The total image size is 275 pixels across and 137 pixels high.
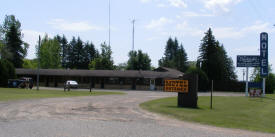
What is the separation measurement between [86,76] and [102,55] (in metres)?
29.5

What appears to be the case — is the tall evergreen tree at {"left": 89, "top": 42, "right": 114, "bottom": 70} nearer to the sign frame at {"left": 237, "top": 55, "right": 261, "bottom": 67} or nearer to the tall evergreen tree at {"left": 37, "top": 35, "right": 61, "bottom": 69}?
the tall evergreen tree at {"left": 37, "top": 35, "right": 61, "bottom": 69}

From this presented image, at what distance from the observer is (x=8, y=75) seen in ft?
181

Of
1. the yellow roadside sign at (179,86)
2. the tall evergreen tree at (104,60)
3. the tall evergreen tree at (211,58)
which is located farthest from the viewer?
the tall evergreen tree at (104,60)

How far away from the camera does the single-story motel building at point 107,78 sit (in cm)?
5800

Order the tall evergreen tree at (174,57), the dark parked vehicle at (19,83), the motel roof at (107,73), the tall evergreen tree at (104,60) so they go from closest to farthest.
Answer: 1. the dark parked vehicle at (19,83)
2. the motel roof at (107,73)
3. the tall evergreen tree at (104,60)
4. the tall evergreen tree at (174,57)

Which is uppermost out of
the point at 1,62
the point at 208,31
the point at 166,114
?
the point at 208,31

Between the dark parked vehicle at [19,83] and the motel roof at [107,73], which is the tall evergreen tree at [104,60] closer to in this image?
the motel roof at [107,73]

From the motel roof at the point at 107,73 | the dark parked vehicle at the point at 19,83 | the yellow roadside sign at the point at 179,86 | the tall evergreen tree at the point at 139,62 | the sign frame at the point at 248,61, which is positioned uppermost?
the tall evergreen tree at the point at 139,62

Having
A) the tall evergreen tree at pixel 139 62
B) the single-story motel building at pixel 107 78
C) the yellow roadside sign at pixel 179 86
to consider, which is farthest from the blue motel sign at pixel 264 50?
the tall evergreen tree at pixel 139 62

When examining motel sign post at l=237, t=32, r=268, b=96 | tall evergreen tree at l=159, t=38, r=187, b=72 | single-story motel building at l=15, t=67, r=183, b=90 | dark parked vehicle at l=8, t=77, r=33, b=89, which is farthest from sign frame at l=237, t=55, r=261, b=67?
tall evergreen tree at l=159, t=38, r=187, b=72

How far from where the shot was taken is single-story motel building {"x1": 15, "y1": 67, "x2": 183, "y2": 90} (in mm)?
58000

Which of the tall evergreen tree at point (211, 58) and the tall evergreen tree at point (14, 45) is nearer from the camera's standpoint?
the tall evergreen tree at point (211, 58)

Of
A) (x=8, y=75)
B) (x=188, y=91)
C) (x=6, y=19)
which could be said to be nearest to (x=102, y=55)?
(x=6, y=19)

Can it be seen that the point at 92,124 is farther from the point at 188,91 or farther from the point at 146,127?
the point at 188,91
